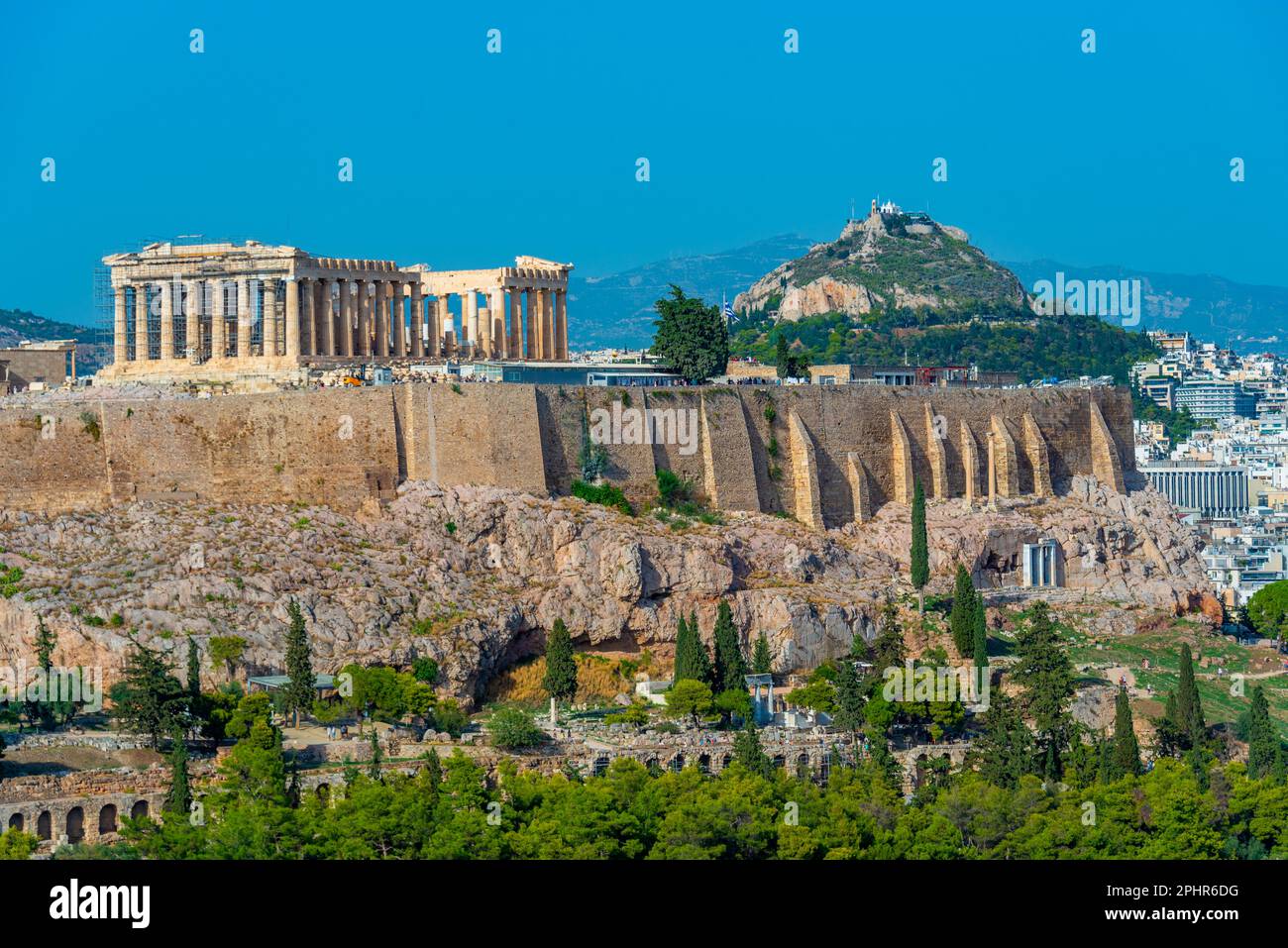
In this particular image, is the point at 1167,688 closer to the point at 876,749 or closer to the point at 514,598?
the point at 876,749

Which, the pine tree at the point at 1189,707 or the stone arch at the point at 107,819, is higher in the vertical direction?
the pine tree at the point at 1189,707

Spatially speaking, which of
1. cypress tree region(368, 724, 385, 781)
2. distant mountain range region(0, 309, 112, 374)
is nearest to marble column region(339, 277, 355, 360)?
cypress tree region(368, 724, 385, 781)

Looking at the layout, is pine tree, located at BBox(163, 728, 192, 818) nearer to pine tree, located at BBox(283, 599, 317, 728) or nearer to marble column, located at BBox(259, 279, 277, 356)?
pine tree, located at BBox(283, 599, 317, 728)

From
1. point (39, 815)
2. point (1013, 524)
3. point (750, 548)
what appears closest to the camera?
point (39, 815)

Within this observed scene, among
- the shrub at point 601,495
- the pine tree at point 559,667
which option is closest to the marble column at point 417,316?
the shrub at point 601,495

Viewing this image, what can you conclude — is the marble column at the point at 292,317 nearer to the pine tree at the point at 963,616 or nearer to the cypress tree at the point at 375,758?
the pine tree at the point at 963,616
